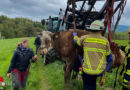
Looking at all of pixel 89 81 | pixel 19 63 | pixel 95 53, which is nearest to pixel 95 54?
pixel 95 53

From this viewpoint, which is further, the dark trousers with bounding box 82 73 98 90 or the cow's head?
the cow's head

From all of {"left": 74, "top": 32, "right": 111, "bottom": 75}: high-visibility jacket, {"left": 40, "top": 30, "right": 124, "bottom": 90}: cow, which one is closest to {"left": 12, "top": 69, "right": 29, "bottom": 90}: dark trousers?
{"left": 40, "top": 30, "right": 124, "bottom": 90}: cow

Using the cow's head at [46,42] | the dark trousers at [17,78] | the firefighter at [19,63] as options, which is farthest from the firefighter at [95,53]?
the cow's head at [46,42]

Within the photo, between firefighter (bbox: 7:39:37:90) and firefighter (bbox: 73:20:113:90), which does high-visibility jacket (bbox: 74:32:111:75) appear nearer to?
firefighter (bbox: 73:20:113:90)

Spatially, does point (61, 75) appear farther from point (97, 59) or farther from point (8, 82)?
point (97, 59)

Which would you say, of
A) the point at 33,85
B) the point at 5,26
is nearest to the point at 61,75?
the point at 33,85

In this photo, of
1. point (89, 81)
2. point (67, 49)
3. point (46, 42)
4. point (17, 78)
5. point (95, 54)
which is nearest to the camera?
point (95, 54)

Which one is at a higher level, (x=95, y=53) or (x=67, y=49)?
(x=95, y=53)

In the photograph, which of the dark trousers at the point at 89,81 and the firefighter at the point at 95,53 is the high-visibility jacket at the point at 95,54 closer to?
the firefighter at the point at 95,53

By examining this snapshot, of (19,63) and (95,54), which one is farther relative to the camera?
(19,63)

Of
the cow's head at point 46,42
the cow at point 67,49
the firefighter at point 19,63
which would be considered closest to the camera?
the firefighter at point 19,63

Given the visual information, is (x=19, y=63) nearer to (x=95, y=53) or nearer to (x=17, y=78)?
(x=17, y=78)

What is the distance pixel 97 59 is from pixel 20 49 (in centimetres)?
205

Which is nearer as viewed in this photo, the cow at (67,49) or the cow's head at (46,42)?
the cow at (67,49)
